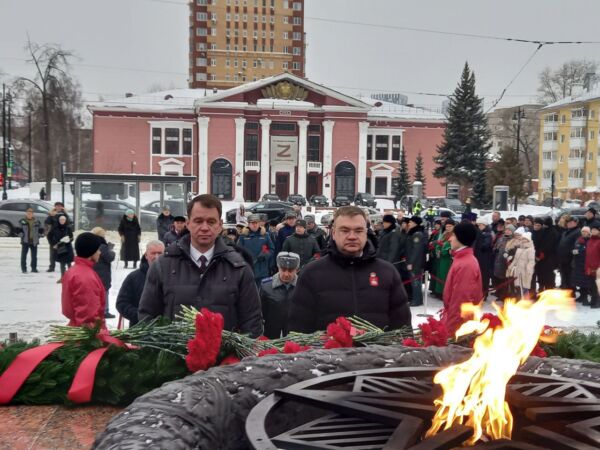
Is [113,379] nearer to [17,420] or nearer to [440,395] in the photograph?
[17,420]

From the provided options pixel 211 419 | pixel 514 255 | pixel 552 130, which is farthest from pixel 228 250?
pixel 552 130

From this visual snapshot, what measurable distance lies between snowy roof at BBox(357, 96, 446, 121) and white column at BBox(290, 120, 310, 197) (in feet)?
21.8

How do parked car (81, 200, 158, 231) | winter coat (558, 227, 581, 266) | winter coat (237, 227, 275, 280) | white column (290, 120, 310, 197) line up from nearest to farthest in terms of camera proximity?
winter coat (237, 227, 275, 280)
winter coat (558, 227, 581, 266)
parked car (81, 200, 158, 231)
white column (290, 120, 310, 197)

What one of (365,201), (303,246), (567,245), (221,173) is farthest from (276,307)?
(221,173)

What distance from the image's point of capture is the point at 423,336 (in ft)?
10.2

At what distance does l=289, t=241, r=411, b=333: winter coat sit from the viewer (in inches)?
155

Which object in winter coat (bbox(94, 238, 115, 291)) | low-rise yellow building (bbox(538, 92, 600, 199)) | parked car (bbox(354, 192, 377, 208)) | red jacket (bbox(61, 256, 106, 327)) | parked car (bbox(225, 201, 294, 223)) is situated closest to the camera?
red jacket (bbox(61, 256, 106, 327))

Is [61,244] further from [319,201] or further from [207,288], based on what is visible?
[319,201]

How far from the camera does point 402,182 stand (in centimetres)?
5988

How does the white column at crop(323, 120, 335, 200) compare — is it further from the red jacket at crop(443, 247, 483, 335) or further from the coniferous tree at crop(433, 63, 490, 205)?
the red jacket at crop(443, 247, 483, 335)

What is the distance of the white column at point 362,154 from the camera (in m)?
61.5

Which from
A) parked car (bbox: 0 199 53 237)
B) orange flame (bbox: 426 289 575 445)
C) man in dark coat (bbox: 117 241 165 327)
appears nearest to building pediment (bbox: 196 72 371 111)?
parked car (bbox: 0 199 53 237)

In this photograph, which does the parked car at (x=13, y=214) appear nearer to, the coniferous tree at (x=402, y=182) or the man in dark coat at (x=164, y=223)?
the man in dark coat at (x=164, y=223)

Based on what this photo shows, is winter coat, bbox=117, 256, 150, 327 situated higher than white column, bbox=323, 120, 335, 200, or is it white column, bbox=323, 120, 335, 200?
white column, bbox=323, 120, 335, 200
